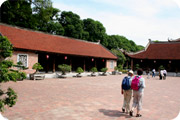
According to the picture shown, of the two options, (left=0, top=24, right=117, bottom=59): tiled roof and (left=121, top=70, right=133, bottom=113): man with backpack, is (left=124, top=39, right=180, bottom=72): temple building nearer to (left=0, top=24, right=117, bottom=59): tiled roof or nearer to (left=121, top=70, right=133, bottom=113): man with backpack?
(left=0, top=24, right=117, bottom=59): tiled roof

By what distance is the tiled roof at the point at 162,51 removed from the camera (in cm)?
3038

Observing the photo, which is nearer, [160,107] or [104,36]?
[160,107]

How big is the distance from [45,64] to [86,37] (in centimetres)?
2078

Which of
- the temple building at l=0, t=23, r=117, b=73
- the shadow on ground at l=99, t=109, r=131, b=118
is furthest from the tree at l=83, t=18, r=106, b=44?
the shadow on ground at l=99, t=109, r=131, b=118

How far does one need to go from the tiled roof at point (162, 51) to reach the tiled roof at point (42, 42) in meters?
10.7

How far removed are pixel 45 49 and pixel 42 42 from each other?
5.71 feet

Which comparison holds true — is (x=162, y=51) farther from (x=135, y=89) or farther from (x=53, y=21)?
(x=135, y=89)

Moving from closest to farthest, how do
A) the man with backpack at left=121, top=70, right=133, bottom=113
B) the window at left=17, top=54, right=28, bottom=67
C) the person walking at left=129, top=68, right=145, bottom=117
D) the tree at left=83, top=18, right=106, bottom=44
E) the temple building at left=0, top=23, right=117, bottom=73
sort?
the person walking at left=129, top=68, right=145, bottom=117 → the man with backpack at left=121, top=70, right=133, bottom=113 → the window at left=17, top=54, right=28, bottom=67 → the temple building at left=0, top=23, right=117, bottom=73 → the tree at left=83, top=18, right=106, bottom=44

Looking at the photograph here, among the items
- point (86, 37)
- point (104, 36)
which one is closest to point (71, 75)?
point (86, 37)

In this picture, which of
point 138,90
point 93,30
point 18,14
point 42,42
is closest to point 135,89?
point 138,90

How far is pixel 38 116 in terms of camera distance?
5355 millimetres

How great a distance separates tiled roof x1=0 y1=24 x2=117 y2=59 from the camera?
57.5 feet

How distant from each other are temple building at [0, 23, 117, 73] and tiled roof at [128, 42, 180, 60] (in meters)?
8.18

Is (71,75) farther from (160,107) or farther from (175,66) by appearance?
(175,66)
